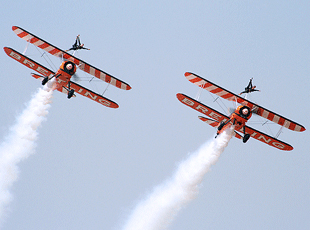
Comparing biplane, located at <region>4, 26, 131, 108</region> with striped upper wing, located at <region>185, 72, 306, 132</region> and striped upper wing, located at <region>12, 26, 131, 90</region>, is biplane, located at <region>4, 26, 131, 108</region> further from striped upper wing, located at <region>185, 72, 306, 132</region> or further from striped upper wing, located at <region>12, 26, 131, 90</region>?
striped upper wing, located at <region>185, 72, 306, 132</region>

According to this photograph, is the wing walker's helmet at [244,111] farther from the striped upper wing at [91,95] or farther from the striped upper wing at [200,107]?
the striped upper wing at [91,95]

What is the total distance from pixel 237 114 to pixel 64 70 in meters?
11.2

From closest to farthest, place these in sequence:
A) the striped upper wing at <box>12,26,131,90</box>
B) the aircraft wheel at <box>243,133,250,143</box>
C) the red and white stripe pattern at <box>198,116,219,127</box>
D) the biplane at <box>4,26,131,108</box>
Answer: the aircraft wheel at <box>243,133,250,143</box> < the biplane at <box>4,26,131,108</box> < the striped upper wing at <box>12,26,131,90</box> < the red and white stripe pattern at <box>198,116,219,127</box>

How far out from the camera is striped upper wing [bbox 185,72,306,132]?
1823 inches

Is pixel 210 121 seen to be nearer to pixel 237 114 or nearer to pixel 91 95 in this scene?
pixel 237 114

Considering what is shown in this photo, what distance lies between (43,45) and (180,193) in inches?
520

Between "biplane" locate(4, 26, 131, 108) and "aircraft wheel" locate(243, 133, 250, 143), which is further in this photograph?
"biplane" locate(4, 26, 131, 108)

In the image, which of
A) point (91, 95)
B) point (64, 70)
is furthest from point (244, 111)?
point (64, 70)

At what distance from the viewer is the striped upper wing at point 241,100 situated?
1823 inches

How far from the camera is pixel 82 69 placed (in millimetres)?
48750

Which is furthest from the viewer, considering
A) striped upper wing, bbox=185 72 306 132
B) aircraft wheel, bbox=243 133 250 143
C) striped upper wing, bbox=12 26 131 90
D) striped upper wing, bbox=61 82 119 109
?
striped upper wing, bbox=61 82 119 109

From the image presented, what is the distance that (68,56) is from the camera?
48156mm

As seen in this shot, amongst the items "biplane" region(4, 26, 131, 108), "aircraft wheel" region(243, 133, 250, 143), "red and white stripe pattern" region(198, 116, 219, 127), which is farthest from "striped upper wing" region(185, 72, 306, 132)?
"biplane" region(4, 26, 131, 108)

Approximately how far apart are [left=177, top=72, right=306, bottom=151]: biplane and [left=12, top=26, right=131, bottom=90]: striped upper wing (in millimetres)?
4991
